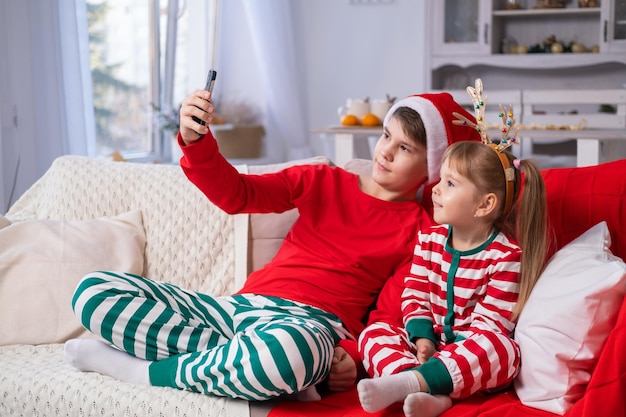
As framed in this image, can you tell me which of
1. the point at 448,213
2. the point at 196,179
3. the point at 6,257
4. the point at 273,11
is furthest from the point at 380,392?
the point at 273,11

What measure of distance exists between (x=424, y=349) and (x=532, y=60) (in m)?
3.72

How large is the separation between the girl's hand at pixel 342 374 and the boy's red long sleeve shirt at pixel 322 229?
183mm

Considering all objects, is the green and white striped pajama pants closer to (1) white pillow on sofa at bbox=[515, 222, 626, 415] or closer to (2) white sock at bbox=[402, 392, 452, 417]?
(2) white sock at bbox=[402, 392, 452, 417]

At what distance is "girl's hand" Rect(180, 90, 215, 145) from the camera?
1624mm

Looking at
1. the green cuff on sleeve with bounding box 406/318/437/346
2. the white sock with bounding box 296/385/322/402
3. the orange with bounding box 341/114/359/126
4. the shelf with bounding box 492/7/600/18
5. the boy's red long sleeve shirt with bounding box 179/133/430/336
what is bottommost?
the white sock with bounding box 296/385/322/402

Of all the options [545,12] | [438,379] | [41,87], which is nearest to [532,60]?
[545,12]

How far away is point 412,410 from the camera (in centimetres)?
134

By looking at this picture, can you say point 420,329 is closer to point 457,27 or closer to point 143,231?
point 143,231

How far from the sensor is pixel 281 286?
70.6 inches

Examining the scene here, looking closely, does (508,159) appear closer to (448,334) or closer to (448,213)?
(448,213)

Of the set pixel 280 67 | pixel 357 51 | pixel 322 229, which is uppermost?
pixel 357 51

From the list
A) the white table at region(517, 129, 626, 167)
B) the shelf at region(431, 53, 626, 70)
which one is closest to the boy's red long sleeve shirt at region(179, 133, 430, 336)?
the white table at region(517, 129, 626, 167)

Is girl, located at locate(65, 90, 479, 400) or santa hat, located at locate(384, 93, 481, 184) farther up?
santa hat, located at locate(384, 93, 481, 184)

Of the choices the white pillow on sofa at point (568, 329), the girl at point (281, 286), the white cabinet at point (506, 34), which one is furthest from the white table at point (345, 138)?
the white pillow on sofa at point (568, 329)
